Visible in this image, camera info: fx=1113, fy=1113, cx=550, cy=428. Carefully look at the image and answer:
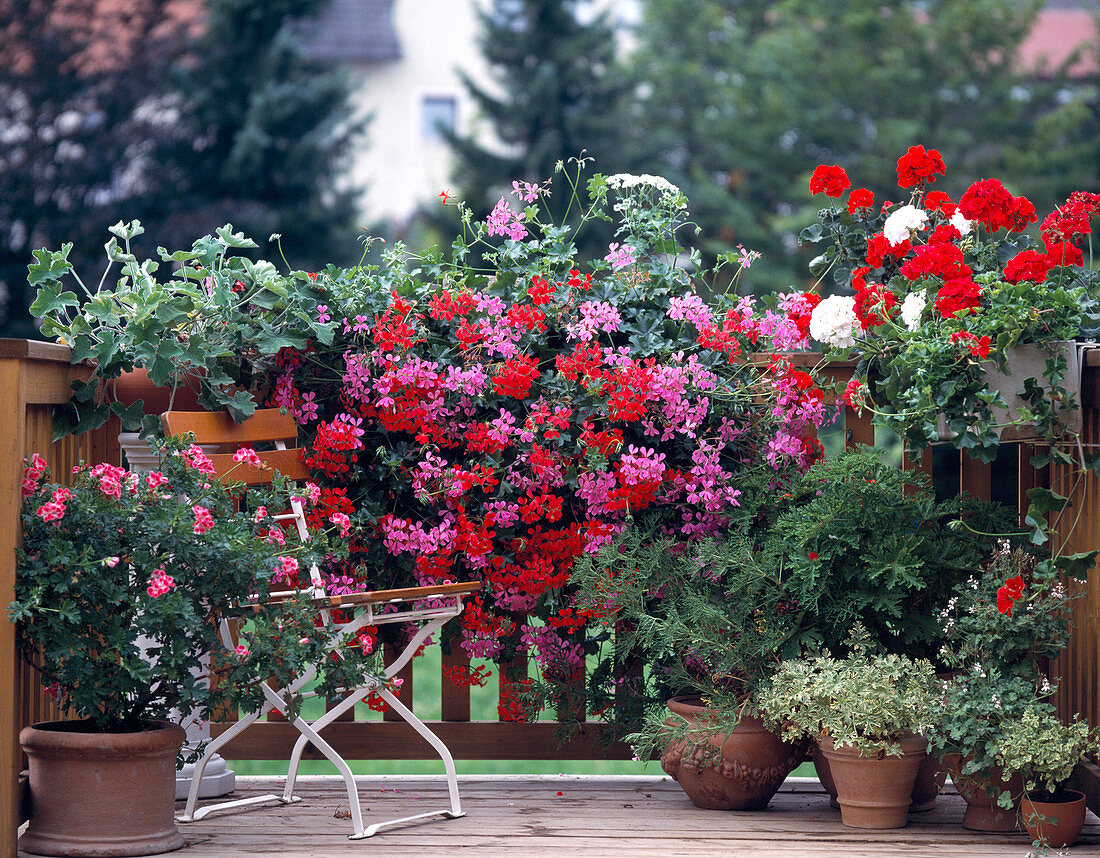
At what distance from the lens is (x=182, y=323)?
2.74m

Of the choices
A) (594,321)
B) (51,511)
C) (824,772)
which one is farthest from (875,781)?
(51,511)

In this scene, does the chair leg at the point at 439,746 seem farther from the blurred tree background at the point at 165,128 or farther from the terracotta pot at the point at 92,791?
the blurred tree background at the point at 165,128

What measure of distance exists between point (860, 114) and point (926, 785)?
657 inches

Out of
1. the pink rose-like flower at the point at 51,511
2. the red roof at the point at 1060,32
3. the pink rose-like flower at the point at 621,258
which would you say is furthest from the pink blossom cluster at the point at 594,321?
the red roof at the point at 1060,32

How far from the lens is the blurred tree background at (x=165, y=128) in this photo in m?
14.4

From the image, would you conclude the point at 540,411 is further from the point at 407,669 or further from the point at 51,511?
the point at 51,511

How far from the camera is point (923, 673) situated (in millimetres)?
2580

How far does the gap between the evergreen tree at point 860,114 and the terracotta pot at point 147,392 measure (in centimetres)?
1431

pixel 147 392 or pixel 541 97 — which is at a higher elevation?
pixel 541 97

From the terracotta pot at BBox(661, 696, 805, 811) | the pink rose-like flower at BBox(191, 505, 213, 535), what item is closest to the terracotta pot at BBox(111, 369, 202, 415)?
the pink rose-like flower at BBox(191, 505, 213, 535)

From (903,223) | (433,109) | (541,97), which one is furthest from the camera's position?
(433,109)

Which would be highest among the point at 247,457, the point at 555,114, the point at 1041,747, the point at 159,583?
the point at 555,114

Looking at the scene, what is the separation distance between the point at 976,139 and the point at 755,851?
54.5 feet

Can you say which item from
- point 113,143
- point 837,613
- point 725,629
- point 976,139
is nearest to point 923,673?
point 837,613
